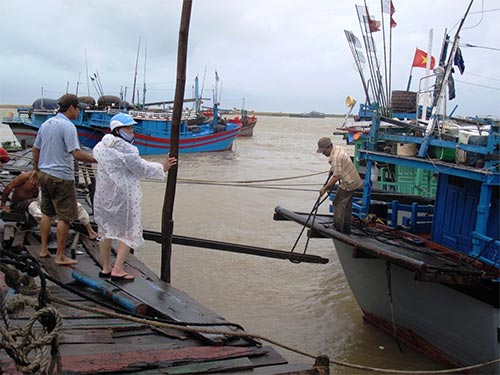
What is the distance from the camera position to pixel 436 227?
609 centimetres

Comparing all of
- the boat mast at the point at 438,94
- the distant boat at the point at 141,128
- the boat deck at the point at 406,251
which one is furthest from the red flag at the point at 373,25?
the distant boat at the point at 141,128

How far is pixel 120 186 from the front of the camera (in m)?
4.23

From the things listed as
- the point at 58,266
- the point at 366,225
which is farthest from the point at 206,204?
the point at 58,266

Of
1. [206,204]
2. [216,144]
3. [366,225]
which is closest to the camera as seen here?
[366,225]

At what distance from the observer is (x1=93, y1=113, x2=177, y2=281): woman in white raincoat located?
166 inches

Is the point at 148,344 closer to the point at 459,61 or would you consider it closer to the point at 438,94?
the point at 438,94

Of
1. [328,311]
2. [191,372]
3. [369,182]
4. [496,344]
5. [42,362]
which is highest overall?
[369,182]

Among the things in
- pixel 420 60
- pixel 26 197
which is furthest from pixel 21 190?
pixel 420 60

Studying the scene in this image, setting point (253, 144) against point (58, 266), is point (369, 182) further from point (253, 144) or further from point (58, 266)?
point (253, 144)

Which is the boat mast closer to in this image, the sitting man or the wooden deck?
the wooden deck

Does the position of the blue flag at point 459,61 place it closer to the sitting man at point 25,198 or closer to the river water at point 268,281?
Answer: the river water at point 268,281

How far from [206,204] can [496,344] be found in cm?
1048

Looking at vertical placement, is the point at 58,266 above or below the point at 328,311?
above

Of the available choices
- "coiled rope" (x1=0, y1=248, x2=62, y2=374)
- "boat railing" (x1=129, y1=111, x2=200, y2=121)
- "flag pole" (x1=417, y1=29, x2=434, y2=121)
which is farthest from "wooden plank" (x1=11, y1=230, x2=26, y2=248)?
"boat railing" (x1=129, y1=111, x2=200, y2=121)
